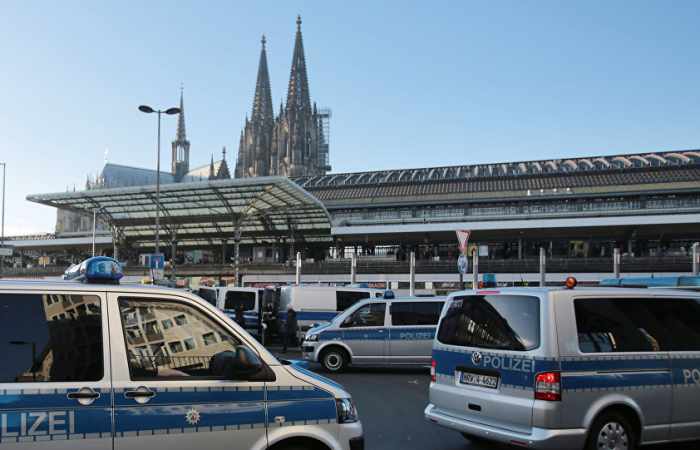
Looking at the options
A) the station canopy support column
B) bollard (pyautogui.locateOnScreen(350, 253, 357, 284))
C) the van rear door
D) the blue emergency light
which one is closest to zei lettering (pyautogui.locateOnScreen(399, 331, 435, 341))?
the van rear door

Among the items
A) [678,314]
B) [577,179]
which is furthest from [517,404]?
[577,179]

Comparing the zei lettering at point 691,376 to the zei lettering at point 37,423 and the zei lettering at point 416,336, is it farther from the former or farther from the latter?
the zei lettering at point 416,336

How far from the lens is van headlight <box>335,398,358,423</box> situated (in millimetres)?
5199

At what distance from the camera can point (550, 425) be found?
6.67 metres

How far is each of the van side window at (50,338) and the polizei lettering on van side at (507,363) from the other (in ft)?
13.8

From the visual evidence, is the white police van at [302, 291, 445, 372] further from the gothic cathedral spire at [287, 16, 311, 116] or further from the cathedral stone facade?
the gothic cathedral spire at [287, 16, 311, 116]

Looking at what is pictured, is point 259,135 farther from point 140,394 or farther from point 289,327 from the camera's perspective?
point 140,394

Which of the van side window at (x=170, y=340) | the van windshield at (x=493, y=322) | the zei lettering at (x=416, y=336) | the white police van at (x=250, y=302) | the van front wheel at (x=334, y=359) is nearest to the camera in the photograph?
the van side window at (x=170, y=340)

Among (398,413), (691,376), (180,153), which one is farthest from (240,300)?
(180,153)

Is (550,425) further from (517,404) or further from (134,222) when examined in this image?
(134,222)

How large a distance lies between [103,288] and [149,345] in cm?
50

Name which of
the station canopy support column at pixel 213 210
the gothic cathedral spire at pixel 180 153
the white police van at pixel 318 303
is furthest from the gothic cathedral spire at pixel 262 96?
the white police van at pixel 318 303

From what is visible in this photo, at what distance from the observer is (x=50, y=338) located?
434 centimetres

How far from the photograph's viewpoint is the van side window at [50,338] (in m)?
4.22
